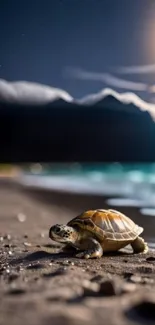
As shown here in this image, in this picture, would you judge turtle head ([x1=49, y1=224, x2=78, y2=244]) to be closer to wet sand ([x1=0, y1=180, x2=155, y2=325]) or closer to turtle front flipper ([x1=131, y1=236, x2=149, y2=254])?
wet sand ([x1=0, y1=180, x2=155, y2=325])

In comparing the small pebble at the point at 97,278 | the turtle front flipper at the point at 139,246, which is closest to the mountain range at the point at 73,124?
the turtle front flipper at the point at 139,246

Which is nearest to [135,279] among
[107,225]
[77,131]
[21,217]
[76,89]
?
[107,225]

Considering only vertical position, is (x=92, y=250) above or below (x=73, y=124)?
below

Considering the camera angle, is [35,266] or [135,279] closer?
[135,279]

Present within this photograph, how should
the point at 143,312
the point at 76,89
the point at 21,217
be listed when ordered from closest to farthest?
1. the point at 143,312
2. the point at 21,217
3. the point at 76,89

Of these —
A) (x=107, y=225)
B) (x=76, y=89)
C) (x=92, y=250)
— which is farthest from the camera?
(x=76, y=89)

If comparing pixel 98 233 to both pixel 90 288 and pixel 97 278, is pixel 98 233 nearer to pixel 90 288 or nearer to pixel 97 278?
pixel 97 278

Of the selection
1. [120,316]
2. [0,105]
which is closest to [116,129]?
[0,105]
